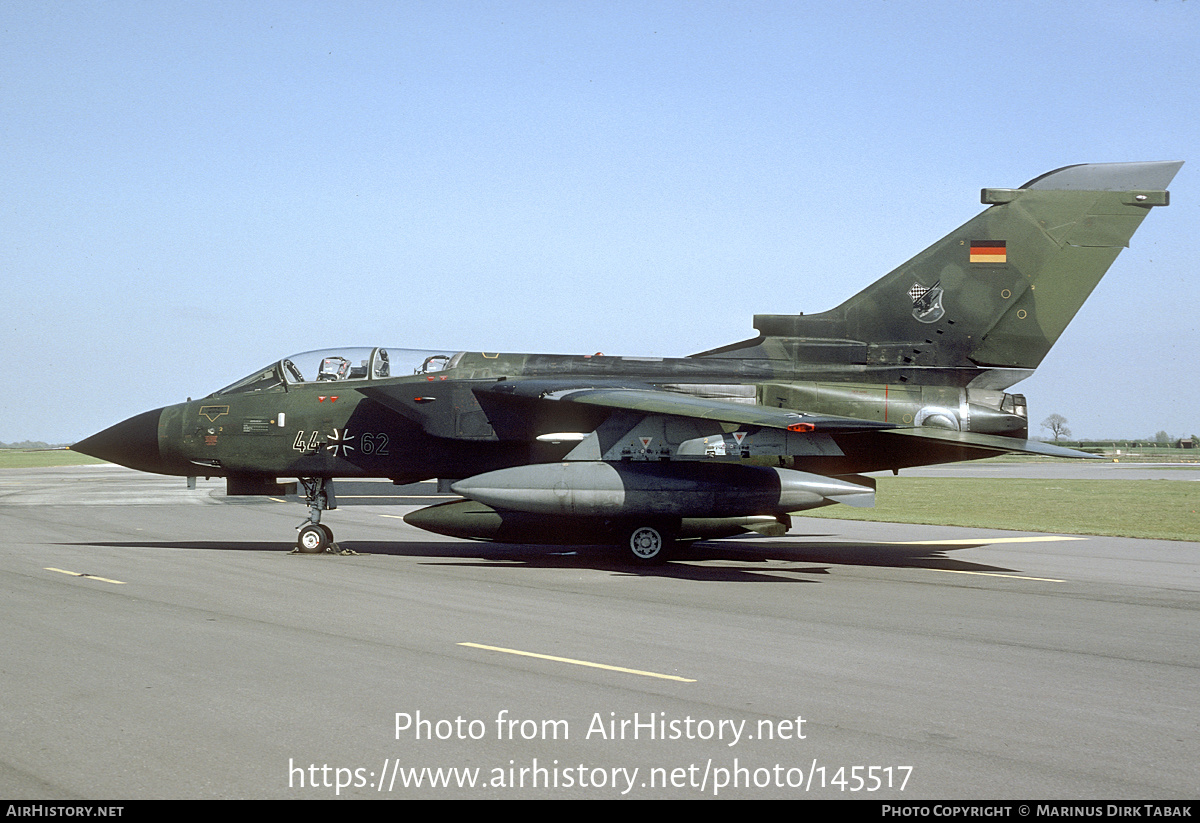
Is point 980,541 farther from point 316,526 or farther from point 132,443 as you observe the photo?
point 132,443

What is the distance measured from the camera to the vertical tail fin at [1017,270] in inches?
624

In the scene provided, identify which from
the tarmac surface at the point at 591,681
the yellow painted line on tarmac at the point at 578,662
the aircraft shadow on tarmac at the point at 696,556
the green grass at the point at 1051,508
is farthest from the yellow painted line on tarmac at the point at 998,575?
the yellow painted line on tarmac at the point at 578,662

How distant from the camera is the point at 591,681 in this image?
6914mm

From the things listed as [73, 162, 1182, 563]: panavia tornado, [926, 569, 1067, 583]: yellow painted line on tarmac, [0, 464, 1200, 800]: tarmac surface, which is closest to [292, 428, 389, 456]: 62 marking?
[73, 162, 1182, 563]: panavia tornado

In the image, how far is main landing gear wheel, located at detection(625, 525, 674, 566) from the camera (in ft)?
49.8

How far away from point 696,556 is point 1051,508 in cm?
1655

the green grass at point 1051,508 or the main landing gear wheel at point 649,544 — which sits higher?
the main landing gear wheel at point 649,544

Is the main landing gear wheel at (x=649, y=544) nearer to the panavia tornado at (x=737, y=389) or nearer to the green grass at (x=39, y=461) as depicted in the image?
the panavia tornado at (x=737, y=389)

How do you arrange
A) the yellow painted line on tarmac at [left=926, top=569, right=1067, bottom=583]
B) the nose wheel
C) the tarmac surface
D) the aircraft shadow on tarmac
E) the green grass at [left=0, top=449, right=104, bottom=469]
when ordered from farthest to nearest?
the green grass at [left=0, top=449, right=104, bottom=469] < the nose wheel < the aircraft shadow on tarmac < the yellow painted line on tarmac at [left=926, top=569, right=1067, bottom=583] < the tarmac surface

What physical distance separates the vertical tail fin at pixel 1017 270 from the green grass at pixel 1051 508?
262 inches

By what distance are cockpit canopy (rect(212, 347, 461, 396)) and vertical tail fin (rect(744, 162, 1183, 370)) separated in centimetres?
742

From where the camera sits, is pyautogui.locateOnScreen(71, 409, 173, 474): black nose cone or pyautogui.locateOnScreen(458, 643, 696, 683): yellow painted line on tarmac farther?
pyautogui.locateOnScreen(71, 409, 173, 474): black nose cone

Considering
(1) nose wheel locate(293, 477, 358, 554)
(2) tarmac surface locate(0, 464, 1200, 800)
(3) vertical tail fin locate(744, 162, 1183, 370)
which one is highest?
(3) vertical tail fin locate(744, 162, 1183, 370)

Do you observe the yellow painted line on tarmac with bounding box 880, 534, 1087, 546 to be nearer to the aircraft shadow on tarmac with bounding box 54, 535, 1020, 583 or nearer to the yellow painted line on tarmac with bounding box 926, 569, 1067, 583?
the aircraft shadow on tarmac with bounding box 54, 535, 1020, 583
